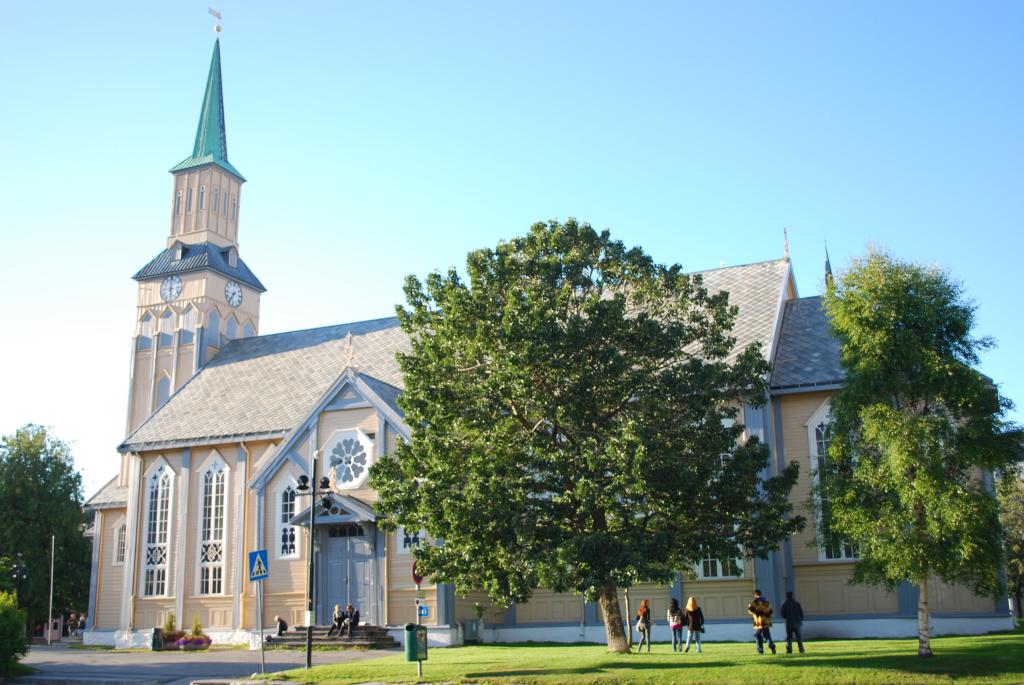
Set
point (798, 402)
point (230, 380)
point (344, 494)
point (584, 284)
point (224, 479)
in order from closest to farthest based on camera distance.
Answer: point (584, 284), point (798, 402), point (344, 494), point (224, 479), point (230, 380)

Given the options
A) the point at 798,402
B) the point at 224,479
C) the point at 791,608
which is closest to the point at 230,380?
the point at 224,479

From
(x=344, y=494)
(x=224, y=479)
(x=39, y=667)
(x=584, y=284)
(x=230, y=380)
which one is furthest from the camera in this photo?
(x=230, y=380)

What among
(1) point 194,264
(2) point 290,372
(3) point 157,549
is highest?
(1) point 194,264

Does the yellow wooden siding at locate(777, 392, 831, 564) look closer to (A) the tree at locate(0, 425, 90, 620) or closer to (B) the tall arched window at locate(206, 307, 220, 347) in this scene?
(B) the tall arched window at locate(206, 307, 220, 347)

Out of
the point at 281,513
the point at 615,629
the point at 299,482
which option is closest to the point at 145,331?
the point at 281,513

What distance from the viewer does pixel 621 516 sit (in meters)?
20.4

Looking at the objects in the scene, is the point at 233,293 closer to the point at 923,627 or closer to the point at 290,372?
the point at 290,372

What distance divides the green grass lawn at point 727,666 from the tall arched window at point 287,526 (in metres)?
11.2

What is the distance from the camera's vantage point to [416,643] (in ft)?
69.1

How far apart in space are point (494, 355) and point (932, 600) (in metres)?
16.3

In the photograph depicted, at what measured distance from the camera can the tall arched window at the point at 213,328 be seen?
48.2 metres

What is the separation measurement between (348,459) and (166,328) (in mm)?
19820

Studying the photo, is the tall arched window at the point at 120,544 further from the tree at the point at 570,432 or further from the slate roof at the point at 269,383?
the tree at the point at 570,432

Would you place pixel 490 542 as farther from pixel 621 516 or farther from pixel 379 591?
pixel 379 591
